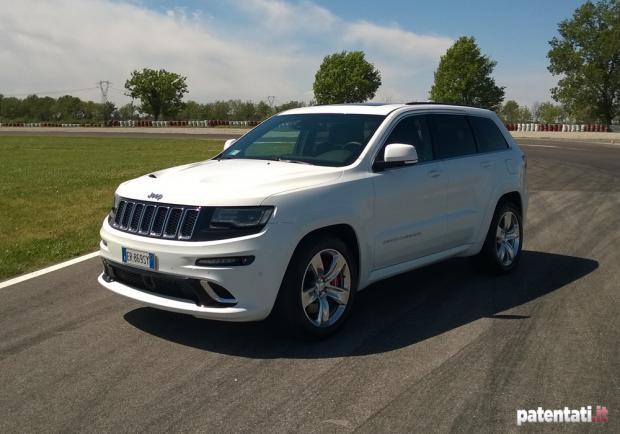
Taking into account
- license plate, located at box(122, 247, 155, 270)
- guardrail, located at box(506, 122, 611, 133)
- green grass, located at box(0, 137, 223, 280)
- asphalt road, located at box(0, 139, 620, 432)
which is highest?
guardrail, located at box(506, 122, 611, 133)

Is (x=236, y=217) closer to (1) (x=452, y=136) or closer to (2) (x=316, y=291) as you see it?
(2) (x=316, y=291)

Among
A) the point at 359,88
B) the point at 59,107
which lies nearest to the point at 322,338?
the point at 359,88

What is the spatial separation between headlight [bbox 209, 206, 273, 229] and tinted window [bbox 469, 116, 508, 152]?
311cm

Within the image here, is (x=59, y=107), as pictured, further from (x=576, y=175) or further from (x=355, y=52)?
(x=576, y=175)

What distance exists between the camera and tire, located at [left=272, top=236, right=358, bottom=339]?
445 centimetres

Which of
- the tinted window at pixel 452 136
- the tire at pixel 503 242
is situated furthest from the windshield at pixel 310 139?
the tire at pixel 503 242

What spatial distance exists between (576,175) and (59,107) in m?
147

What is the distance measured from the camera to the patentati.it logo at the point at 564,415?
3482 millimetres

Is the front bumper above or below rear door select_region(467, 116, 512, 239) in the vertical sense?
below

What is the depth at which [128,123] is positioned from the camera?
280 ft

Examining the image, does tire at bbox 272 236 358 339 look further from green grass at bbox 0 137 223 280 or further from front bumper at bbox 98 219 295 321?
green grass at bbox 0 137 223 280

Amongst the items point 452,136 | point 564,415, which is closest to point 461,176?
point 452,136

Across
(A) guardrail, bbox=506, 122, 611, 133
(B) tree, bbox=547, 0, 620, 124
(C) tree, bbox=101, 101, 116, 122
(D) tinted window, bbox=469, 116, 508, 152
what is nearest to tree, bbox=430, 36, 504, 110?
(B) tree, bbox=547, 0, 620, 124

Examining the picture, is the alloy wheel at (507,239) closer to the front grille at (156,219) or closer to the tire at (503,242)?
the tire at (503,242)
